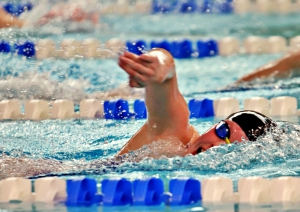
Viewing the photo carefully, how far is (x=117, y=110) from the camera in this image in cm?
Answer: 440

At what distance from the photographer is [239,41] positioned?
23.1 ft

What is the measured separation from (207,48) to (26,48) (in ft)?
5.58

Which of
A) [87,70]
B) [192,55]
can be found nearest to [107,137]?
[87,70]

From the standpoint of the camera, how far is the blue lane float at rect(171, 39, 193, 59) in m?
6.34

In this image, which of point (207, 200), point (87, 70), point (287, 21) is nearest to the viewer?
point (207, 200)

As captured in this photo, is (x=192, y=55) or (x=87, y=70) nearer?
(x=87, y=70)

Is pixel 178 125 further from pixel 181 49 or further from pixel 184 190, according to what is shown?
pixel 181 49

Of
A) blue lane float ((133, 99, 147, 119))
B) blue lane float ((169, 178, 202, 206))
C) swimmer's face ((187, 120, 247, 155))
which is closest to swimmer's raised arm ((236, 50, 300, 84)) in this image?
A: blue lane float ((133, 99, 147, 119))

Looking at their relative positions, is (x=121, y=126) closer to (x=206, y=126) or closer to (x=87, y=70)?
(x=206, y=126)

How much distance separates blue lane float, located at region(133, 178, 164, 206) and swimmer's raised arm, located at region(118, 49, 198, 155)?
35 cm

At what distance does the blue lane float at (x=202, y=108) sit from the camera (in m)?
4.43

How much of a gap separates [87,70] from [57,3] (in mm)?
2672

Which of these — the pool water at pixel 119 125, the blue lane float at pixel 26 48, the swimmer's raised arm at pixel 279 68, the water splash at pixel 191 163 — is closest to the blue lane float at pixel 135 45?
the pool water at pixel 119 125

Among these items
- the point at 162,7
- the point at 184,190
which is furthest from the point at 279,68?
the point at 162,7
